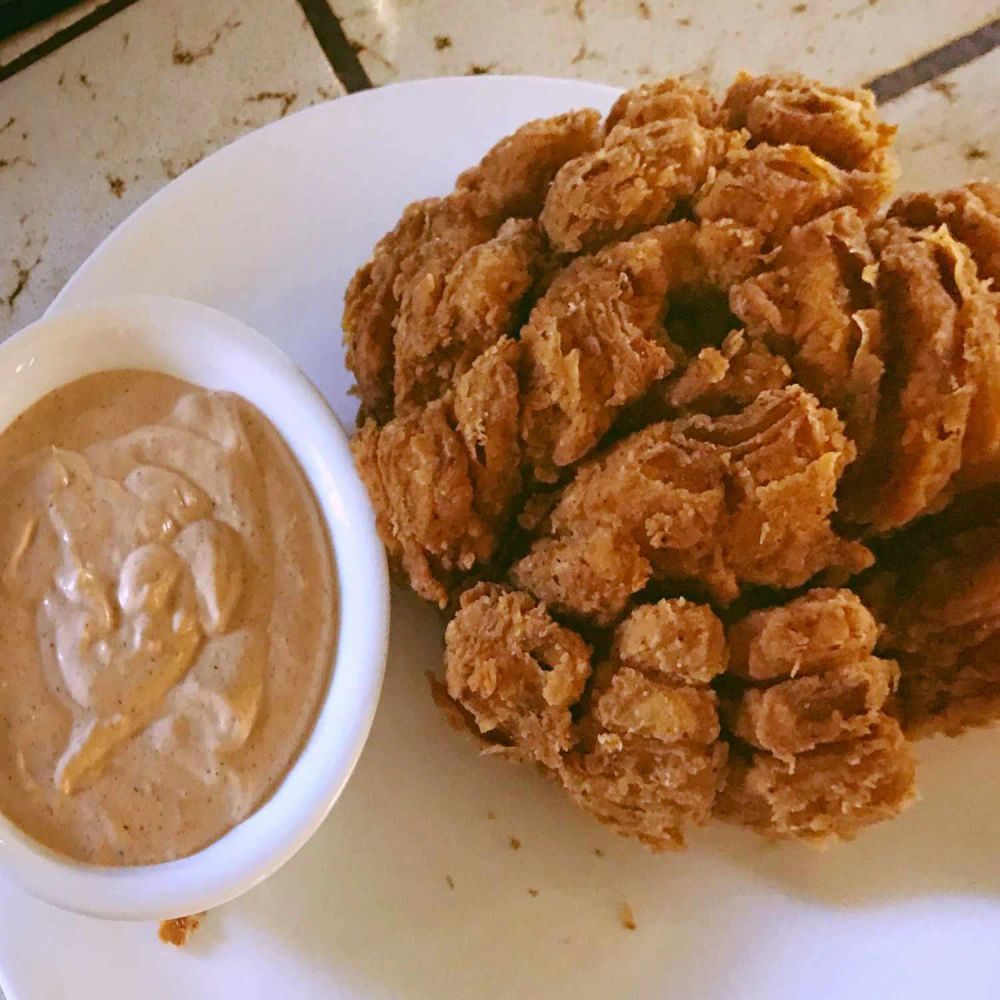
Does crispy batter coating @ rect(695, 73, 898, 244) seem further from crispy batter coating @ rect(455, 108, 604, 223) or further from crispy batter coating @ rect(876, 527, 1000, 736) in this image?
crispy batter coating @ rect(876, 527, 1000, 736)

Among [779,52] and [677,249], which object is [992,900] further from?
[779,52]

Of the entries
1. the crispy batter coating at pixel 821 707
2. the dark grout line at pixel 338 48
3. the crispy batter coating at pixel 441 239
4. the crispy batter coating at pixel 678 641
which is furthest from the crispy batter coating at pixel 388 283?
the dark grout line at pixel 338 48

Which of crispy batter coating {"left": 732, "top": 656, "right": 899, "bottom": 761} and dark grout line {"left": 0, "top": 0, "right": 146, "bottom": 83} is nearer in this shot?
crispy batter coating {"left": 732, "top": 656, "right": 899, "bottom": 761}

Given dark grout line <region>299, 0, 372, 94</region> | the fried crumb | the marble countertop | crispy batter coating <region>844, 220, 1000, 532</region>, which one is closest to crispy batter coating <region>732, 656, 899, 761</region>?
crispy batter coating <region>844, 220, 1000, 532</region>

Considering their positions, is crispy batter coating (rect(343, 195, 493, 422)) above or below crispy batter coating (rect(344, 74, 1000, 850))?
above

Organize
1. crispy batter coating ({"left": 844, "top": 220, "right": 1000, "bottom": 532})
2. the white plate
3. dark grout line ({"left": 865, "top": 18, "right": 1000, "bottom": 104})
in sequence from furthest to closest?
dark grout line ({"left": 865, "top": 18, "right": 1000, "bottom": 104}) → the white plate → crispy batter coating ({"left": 844, "top": 220, "right": 1000, "bottom": 532})

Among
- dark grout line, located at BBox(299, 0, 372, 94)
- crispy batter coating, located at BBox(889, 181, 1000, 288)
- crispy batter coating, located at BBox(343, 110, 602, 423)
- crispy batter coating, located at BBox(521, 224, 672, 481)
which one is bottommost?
crispy batter coating, located at BBox(889, 181, 1000, 288)
